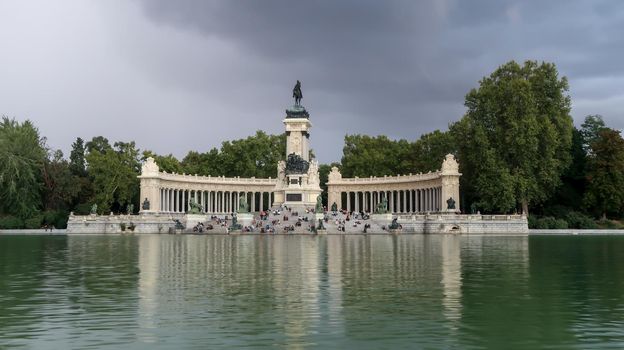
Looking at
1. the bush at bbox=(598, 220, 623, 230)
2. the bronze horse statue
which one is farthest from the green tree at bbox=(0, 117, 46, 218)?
the bush at bbox=(598, 220, 623, 230)

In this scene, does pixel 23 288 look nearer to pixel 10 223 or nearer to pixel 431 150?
pixel 10 223

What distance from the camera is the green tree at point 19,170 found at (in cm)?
7925

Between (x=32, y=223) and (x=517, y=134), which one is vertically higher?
(x=517, y=134)

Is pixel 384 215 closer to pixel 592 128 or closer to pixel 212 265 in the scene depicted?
pixel 592 128

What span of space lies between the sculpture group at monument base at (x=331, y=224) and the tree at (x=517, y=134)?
558cm

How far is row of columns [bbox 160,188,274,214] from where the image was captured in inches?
3770

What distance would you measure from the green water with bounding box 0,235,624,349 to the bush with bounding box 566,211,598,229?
47.0 metres


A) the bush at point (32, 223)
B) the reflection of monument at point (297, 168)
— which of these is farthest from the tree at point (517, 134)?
the bush at point (32, 223)

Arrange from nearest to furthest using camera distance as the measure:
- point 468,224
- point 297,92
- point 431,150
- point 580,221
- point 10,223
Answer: point 468,224
point 580,221
point 10,223
point 297,92
point 431,150

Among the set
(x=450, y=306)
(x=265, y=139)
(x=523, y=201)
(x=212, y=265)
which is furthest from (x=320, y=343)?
(x=265, y=139)

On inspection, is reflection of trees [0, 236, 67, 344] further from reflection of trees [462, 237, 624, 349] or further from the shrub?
the shrub

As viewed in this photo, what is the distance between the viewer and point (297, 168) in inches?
3543

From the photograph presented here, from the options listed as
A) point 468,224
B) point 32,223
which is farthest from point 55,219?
point 468,224

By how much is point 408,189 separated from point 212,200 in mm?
31575
